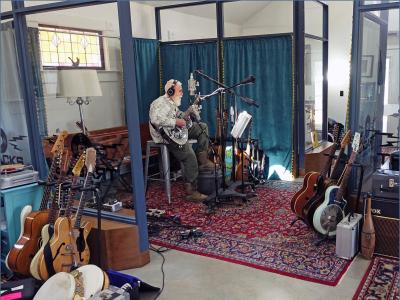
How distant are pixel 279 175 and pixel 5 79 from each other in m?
3.37

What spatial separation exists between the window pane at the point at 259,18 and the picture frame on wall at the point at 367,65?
3.90 metres

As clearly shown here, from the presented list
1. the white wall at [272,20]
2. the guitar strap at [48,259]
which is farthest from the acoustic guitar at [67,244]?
the white wall at [272,20]

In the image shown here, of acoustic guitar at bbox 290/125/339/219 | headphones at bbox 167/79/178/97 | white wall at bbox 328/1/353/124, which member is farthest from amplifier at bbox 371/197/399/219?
white wall at bbox 328/1/353/124

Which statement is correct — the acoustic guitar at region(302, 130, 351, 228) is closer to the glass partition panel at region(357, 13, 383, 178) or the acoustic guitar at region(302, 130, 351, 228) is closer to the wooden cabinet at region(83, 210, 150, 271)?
the glass partition panel at region(357, 13, 383, 178)

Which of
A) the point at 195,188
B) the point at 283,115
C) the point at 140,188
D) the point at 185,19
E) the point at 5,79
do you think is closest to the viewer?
the point at 140,188

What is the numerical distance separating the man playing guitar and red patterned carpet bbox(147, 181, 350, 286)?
259 millimetres

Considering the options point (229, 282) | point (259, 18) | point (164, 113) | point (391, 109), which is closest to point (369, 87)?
point (164, 113)

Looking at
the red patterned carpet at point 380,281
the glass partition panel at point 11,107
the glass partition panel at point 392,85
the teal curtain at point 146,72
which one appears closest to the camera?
the red patterned carpet at point 380,281

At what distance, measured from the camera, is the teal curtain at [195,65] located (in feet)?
17.6

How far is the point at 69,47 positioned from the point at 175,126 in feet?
5.62

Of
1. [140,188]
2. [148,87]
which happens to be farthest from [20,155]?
[148,87]

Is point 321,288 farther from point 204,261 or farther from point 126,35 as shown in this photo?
point 126,35

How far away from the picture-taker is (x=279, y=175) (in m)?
5.23

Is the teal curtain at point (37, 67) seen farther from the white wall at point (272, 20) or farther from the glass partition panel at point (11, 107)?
the white wall at point (272, 20)
